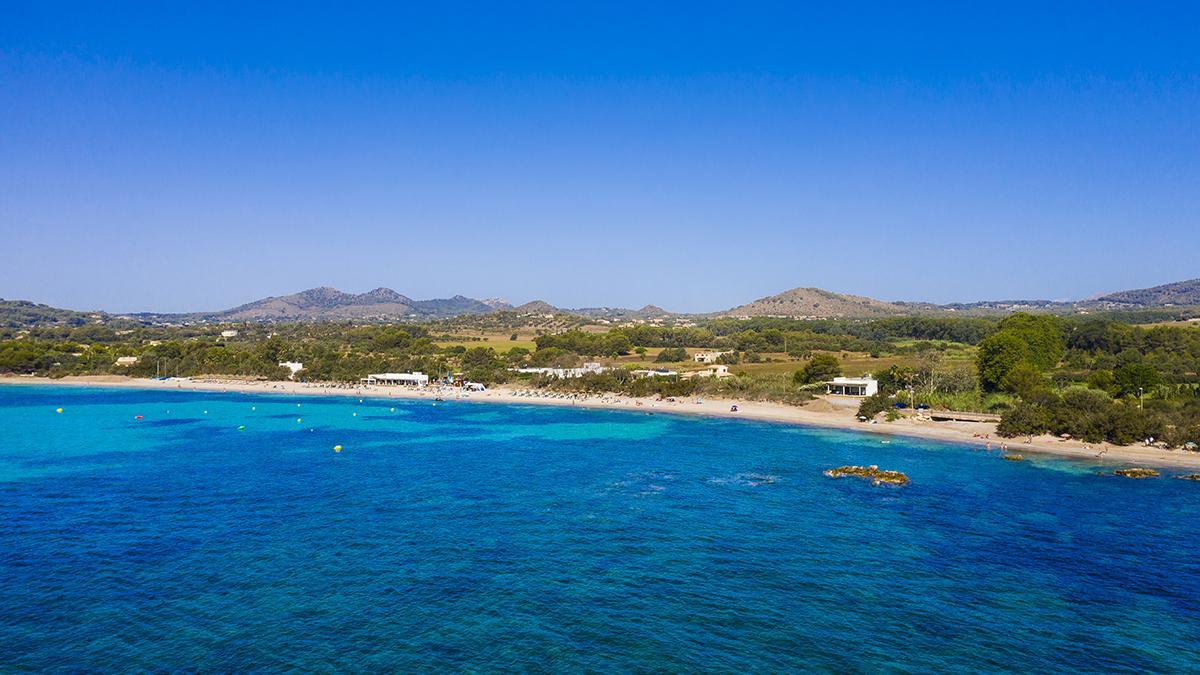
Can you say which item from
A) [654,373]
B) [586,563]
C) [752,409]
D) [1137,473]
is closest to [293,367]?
[654,373]

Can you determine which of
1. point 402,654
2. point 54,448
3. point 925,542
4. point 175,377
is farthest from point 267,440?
point 175,377

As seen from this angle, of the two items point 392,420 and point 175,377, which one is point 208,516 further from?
point 175,377

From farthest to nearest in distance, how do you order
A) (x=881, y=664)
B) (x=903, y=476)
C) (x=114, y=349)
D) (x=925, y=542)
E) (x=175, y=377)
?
1. (x=114, y=349)
2. (x=175, y=377)
3. (x=903, y=476)
4. (x=925, y=542)
5. (x=881, y=664)

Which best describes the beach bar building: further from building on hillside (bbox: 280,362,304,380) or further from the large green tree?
the large green tree

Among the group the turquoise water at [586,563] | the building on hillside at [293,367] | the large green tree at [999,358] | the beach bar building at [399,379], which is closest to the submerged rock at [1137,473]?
the turquoise water at [586,563]

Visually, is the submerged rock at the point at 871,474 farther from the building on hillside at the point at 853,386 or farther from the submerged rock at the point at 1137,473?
the building on hillside at the point at 853,386

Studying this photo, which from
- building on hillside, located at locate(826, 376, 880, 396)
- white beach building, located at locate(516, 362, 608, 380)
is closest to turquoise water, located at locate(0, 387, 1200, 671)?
building on hillside, located at locate(826, 376, 880, 396)

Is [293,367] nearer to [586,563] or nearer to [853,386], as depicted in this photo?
[853,386]
